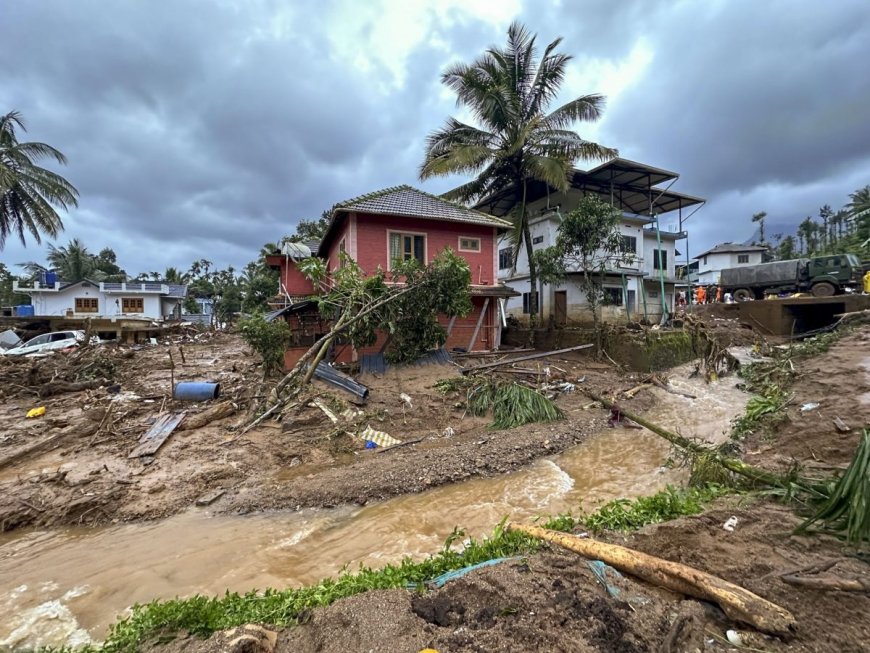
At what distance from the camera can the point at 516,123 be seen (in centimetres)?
1869

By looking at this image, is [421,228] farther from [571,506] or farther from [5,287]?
[5,287]

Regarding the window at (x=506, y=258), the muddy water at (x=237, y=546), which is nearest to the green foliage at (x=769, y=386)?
the muddy water at (x=237, y=546)

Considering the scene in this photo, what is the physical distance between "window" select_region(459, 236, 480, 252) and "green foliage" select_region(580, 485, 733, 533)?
43.3 feet

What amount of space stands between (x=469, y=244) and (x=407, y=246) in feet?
9.56

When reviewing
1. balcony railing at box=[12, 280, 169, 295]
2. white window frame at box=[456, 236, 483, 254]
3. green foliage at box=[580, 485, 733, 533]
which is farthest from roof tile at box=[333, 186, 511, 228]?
balcony railing at box=[12, 280, 169, 295]

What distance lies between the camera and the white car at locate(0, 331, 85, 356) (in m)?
18.8

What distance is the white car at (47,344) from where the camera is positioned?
1883 cm

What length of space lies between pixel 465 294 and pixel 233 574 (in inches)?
385

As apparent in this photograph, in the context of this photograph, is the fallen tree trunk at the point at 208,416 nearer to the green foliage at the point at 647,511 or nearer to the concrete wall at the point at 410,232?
the concrete wall at the point at 410,232

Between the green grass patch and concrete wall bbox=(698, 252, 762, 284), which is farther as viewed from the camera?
concrete wall bbox=(698, 252, 762, 284)

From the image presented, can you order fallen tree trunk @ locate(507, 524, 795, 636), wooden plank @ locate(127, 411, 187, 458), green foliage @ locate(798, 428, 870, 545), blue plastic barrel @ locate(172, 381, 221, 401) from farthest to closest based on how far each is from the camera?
blue plastic barrel @ locate(172, 381, 221, 401), wooden plank @ locate(127, 411, 187, 458), green foliage @ locate(798, 428, 870, 545), fallen tree trunk @ locate(507, 524, 795, 636)

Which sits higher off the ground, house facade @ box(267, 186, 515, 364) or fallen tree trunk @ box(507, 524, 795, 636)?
house facade @ box(267, 186, 515, 364)

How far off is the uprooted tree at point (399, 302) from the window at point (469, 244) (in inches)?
177

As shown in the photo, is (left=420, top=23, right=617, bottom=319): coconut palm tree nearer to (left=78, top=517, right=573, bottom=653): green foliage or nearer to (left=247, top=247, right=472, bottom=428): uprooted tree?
(left=247, top=247, right=472, bottom=428): uprooted tree
